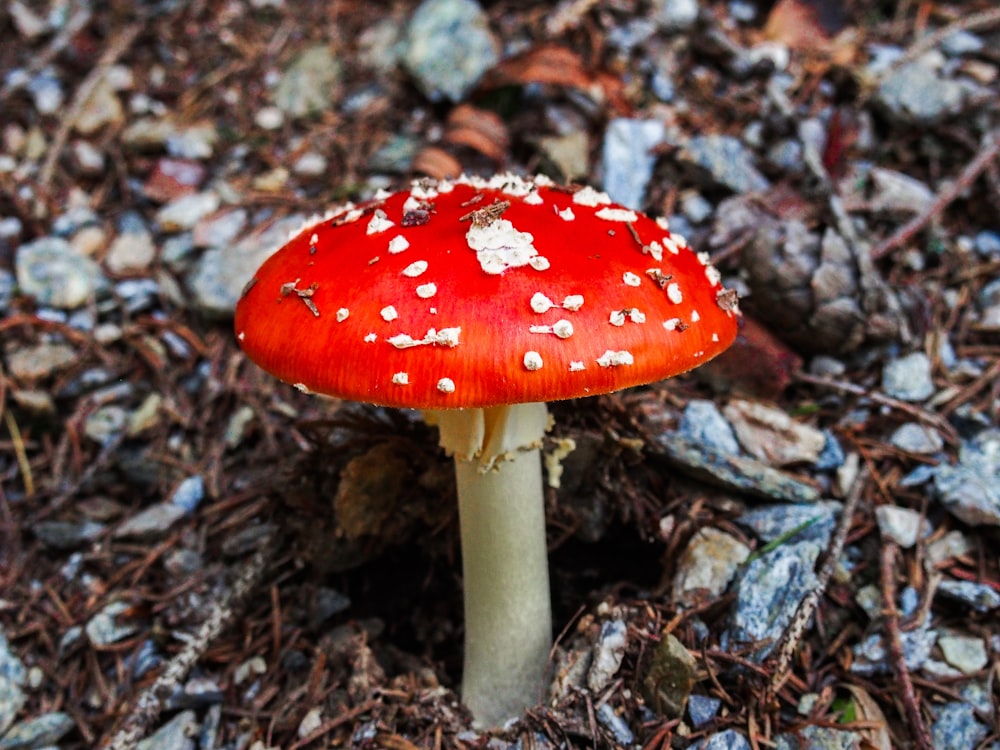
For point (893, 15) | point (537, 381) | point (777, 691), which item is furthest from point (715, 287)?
point (893, 15)

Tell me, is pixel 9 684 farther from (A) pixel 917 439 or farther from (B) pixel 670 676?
(A) pixel 917 439

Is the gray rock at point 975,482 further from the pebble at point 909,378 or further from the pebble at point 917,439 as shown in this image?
the pebble at point 909,378

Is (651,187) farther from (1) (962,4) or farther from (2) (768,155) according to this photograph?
(1) (962,4)

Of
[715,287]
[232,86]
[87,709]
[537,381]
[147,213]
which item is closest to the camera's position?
[537,381]

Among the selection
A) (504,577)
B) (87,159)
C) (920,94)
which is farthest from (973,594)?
(87,159)

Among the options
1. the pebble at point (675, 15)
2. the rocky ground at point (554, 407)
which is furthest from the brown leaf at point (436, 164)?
the pebble at point (675, 15)

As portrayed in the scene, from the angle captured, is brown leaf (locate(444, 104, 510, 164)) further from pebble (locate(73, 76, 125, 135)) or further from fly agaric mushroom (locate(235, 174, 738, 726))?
pebble (locate(73, 76, 125, 135))

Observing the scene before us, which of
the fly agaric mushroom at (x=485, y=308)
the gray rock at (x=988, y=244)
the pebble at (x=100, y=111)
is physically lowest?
the gray rock at (x=988, y=244)
